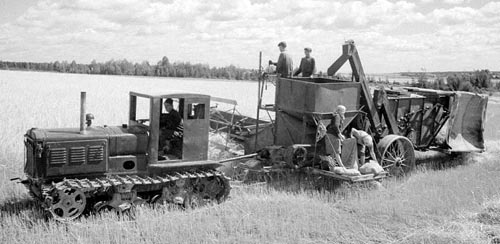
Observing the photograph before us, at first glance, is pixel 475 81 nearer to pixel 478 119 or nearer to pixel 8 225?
pixel 478 119

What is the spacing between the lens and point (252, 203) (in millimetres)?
9711

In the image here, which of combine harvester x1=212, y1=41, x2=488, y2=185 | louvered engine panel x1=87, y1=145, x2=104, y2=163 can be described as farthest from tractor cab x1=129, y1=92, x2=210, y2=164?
combine harvester x1=212, y1=41, x2=488, y2=185

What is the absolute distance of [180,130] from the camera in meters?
9.67

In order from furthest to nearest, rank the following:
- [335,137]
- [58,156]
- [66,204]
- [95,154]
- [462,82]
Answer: [462,82]
[335,137]
[95,154]
[58,156]
[66,204]

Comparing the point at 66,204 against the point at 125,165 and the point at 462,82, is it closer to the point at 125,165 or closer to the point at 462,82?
the point at 125,165

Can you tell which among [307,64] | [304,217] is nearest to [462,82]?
[307,64]

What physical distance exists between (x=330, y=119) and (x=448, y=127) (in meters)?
4.70

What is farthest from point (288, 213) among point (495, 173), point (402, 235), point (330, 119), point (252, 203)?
point (495, 173)

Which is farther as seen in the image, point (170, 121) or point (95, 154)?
point (170, 121)

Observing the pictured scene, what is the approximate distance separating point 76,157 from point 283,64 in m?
6.34

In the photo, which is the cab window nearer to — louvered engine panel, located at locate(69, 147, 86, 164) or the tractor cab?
the tractor cab

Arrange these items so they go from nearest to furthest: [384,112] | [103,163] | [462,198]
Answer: [103,163] < [462,198] < [384,112]

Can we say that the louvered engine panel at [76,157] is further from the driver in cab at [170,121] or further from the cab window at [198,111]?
the cab window at [198,111]

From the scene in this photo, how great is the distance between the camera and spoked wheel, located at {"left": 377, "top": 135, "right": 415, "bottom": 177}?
12.4m
